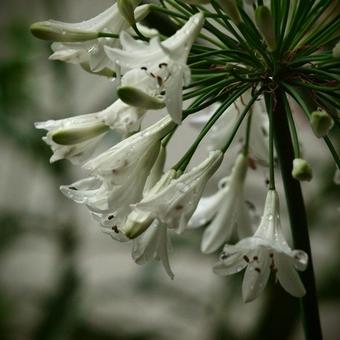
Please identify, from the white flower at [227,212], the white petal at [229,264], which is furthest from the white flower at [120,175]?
the white flower at [227,212]

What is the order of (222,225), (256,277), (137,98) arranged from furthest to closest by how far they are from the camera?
(222,225)
(256,277)
(137,98)

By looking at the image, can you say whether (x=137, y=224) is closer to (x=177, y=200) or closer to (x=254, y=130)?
(x=177, y=200)

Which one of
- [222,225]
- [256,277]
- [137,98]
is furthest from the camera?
[222,225]

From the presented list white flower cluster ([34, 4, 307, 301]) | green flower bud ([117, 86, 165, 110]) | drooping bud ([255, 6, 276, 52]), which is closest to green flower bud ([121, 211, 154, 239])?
white flower cluster ([34, 4, 307, 301])

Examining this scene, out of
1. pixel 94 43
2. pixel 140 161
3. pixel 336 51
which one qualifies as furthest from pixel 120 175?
pixel 336 51

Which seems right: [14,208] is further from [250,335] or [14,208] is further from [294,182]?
[294,182]

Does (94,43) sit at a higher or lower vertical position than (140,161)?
higher

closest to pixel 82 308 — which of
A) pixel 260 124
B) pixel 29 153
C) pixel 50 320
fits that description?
pixel 50 320

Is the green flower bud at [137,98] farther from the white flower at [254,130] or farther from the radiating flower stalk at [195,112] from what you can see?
the white flower at [254,130]
